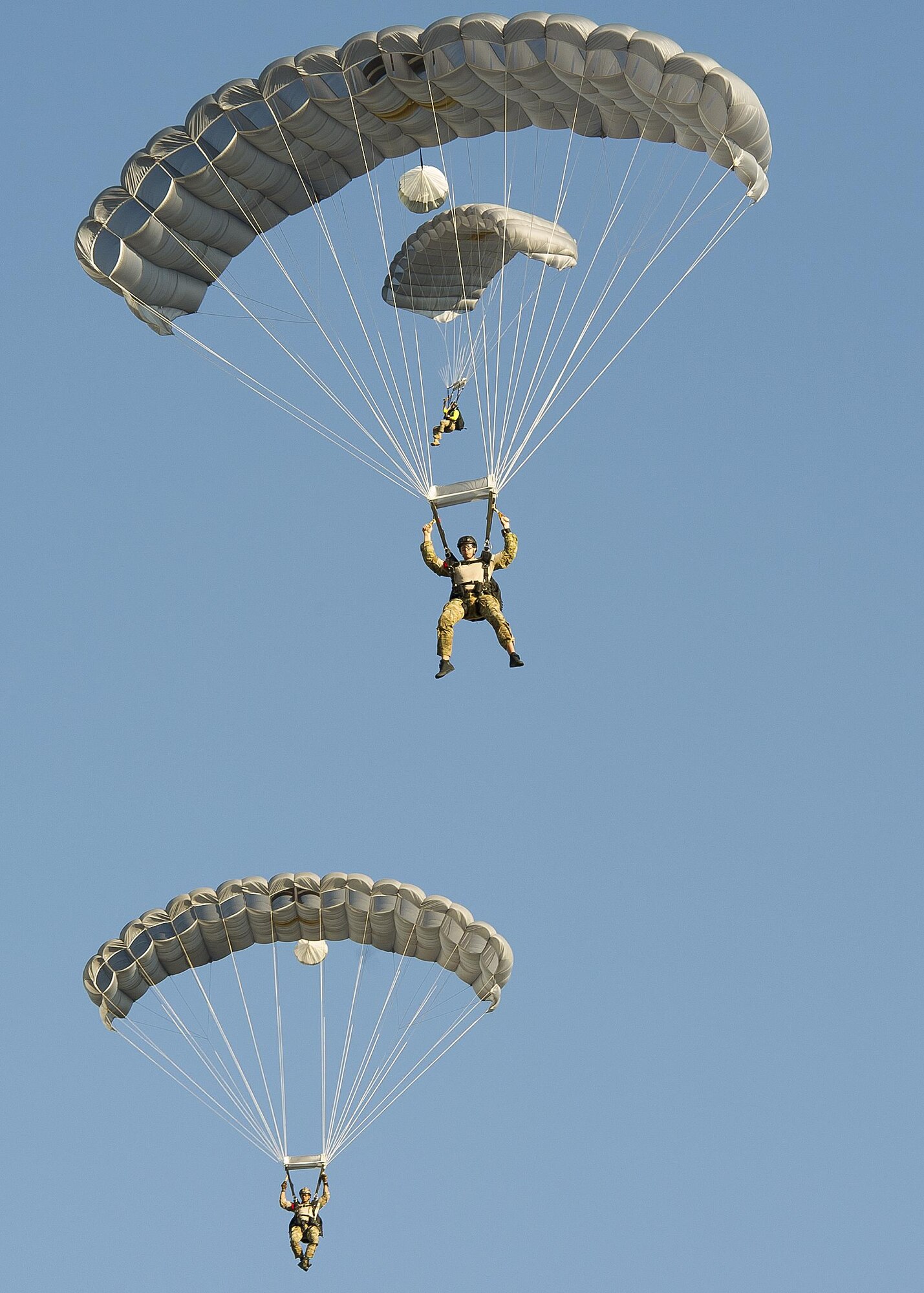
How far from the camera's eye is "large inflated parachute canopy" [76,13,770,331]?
2092cm

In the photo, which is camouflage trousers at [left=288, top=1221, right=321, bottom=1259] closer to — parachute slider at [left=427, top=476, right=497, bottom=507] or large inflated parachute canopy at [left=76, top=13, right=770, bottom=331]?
parachute slider at [left=427, top=476, right=497, bottom=507]

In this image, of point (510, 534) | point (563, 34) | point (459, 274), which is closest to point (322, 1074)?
point (510, 534)

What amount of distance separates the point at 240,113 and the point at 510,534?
14.2 feet

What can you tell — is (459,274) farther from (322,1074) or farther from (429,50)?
(322,1074)

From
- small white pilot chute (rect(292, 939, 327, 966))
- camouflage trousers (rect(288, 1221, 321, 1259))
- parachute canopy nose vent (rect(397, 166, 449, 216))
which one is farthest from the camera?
parachute canopy nose vent (rect(397, 166, 449, 216))

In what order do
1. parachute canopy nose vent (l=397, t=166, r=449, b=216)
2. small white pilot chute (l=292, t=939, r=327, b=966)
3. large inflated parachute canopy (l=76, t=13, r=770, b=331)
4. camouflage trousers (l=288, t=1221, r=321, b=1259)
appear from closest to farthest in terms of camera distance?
large inflated parachute canopy (l=76, t=13, r=770, b=331)
camouflage trousers (l=288, t=1221, r=321, b=1259)
small white pilot chute (l=292, t=939, r=327, b=966)
parachute canopy nose vent (l=397, t=166, r=449, b=216)

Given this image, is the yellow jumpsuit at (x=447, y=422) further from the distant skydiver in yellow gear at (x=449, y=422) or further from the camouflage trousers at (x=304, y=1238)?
the camouflage trousers at (x=304, y=1238)

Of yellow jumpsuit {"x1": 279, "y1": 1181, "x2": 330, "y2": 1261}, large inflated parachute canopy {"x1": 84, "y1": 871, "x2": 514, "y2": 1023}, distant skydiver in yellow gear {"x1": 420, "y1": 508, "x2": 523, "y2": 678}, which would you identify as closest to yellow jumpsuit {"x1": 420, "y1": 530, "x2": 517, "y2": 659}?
distant skydiver in yellow gear {"x1": 420, "y1": 508, "x2": 523, "y2": 678}

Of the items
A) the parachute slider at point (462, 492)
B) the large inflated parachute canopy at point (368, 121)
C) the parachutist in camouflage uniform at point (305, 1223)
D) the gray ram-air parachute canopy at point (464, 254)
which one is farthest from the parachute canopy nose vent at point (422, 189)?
the parachutist in camouflage uniform at point (305, 1223)

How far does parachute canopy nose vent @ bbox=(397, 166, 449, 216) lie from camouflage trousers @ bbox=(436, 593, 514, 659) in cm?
642

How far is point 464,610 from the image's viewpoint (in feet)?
70.7

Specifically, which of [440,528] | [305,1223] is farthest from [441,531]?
[305,1223]

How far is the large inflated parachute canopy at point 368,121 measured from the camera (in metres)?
20.9

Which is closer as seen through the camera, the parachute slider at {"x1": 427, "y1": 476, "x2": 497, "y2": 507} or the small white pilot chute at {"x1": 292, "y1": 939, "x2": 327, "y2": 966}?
the parachute slider at {"x1": 427, "y1": 476, "x2": 497, "y2": 507}
